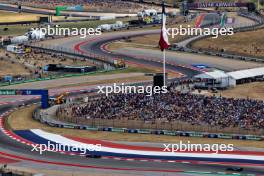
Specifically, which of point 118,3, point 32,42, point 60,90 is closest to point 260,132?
point 60,90

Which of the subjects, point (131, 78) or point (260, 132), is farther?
point (131, 78)

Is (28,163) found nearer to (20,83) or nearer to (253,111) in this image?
(253,111)

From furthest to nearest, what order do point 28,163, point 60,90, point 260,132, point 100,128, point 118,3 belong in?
1. point 118,3
2. point 60,90
3. point 100,128
4. point 260,132
5. point 28,163

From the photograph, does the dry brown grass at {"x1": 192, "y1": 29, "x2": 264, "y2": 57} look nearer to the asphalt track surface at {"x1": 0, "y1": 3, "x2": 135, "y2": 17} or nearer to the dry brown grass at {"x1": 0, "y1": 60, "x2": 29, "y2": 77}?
the dry brown grass at {"x1": 0, "y1": 60, "x2": 29, "y2": 77}

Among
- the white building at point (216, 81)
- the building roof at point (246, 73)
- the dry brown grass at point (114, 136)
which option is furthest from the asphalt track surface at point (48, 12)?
the dry brown grass at point (114, 136)

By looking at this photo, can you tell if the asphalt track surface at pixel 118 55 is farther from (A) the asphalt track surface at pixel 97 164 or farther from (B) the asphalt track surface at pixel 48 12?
(A) the asphalt track surface at pixel 97 164
